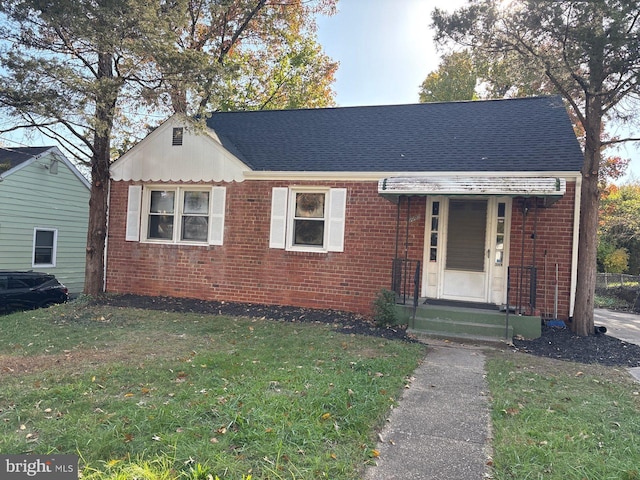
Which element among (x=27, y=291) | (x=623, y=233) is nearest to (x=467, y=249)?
(x=27, y=291)

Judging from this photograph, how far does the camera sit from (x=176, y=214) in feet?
32.4

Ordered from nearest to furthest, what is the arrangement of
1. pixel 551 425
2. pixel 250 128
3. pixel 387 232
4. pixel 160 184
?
pixel 551 425, pixel 387 232, pixel 160 184, pixel 250 128

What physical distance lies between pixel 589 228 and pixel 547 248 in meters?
0.74

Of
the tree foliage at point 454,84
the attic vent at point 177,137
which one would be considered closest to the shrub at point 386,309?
the attic vent at point 177,137

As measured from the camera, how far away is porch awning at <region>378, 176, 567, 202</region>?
264 inches

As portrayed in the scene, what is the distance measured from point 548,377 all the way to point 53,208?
1645cm

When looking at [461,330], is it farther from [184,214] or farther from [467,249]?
[184,214]

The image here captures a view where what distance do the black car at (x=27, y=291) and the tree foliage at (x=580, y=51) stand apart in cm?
1042

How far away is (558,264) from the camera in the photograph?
767cm

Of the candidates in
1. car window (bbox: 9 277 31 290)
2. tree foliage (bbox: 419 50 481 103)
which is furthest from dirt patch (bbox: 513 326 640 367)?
tree foliage (bbox: 419 50 481 103)

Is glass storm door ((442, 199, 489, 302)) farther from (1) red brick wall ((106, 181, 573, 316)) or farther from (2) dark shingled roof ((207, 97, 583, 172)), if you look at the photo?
(2) dark shingled roof ((207, 97, 583, 172))

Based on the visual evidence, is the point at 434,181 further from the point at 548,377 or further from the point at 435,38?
the point at 548,377

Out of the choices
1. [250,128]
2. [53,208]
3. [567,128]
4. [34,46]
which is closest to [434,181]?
[567,128]

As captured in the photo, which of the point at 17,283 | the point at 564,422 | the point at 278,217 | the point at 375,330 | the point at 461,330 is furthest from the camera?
the point at 17,283
